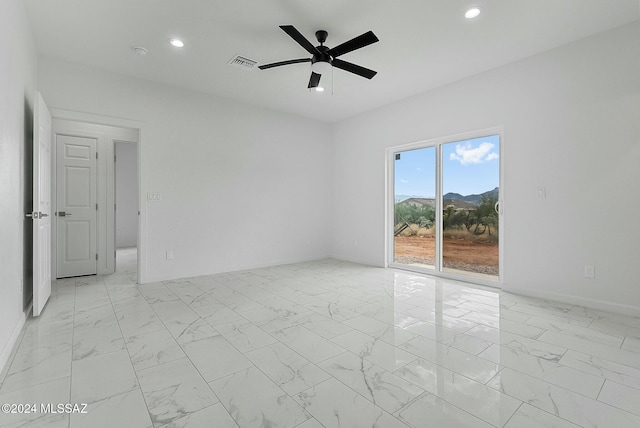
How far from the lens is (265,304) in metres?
3.33

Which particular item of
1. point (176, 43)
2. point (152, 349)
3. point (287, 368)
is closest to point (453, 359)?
point (287, 368)

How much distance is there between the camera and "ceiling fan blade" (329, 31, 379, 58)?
2.61 metres

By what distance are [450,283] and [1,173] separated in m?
4.72

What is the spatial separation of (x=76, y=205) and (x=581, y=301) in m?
6.77

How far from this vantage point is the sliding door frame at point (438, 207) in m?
3.94

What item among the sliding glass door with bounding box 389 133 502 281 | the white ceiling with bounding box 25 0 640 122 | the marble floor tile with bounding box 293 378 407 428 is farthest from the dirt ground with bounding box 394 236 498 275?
the marble floor tile with bounding box 293 378 407 428

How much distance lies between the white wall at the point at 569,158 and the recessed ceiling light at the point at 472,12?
1.34m

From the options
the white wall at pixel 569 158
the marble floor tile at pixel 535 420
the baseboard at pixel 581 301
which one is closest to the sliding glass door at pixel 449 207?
the white wall at pixel 569 158

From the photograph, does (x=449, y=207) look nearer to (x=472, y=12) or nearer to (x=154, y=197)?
(x=472, y=12)

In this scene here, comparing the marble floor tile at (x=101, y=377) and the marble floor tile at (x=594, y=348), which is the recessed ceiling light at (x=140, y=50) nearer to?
the marble floor tile at (x=101, y=377)

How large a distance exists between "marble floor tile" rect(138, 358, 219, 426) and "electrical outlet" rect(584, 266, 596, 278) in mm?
3804

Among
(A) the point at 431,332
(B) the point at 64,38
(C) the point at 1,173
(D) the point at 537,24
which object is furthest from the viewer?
(B) the point at 64,38

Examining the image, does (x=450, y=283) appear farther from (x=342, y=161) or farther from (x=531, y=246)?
(x=342, y=161)

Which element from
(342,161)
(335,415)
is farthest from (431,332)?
(342,161)
